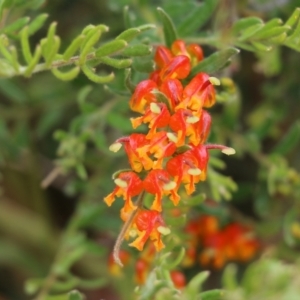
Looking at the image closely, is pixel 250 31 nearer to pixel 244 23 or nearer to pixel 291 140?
pixel 244 23

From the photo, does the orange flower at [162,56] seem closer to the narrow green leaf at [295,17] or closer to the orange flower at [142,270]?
the narrow green leaf at [295,17]

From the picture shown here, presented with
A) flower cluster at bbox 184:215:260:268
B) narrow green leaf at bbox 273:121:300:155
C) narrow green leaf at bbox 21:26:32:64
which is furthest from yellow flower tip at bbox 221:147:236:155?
flower cluster at bbox 184:215:260:268

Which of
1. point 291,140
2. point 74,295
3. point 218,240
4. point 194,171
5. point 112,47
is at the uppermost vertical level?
point 112,47

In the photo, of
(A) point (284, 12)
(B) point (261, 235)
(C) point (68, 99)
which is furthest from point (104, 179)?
(A) point (284, 12)

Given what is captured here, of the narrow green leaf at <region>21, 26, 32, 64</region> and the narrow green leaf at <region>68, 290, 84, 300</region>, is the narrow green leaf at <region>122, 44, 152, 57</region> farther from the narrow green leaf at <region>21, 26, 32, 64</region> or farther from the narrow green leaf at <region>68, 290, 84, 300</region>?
the narrow green leaf at <region>68, 290, 84, 300</region>

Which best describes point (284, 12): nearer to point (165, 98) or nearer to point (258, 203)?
point (258, 203)

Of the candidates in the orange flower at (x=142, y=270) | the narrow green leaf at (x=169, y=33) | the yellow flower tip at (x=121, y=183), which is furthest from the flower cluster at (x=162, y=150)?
the orange flower at (x=142, y=270)

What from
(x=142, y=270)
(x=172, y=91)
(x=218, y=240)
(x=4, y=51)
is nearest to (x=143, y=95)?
(x=172, y=91)
